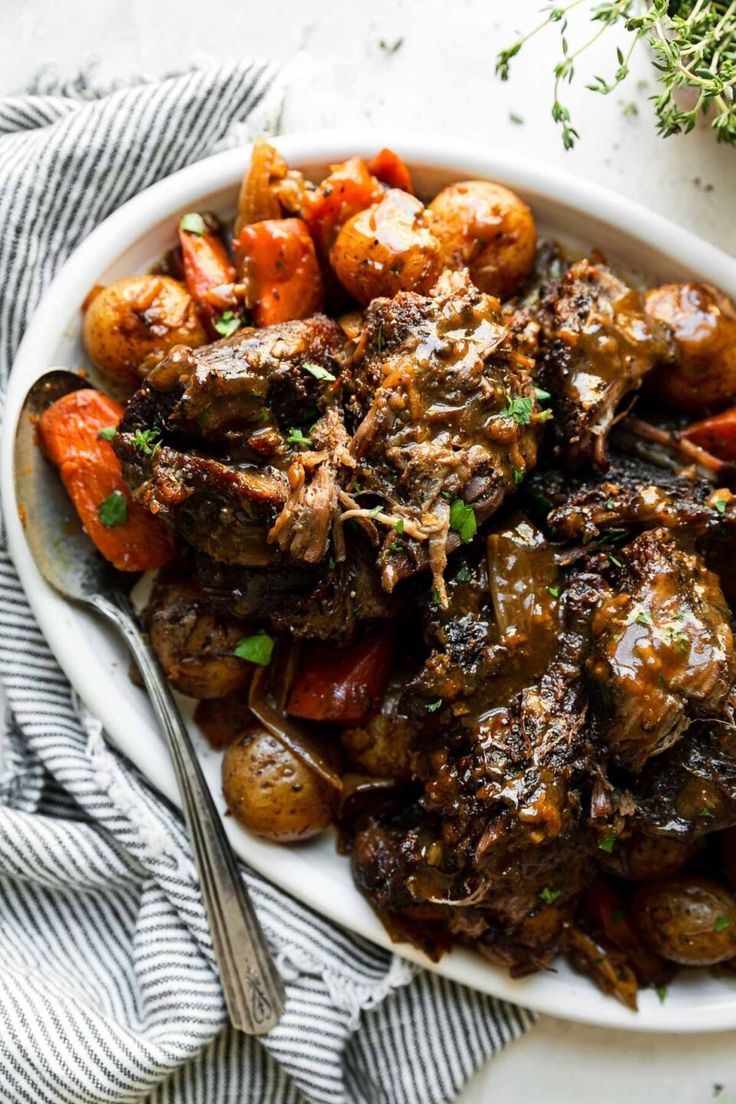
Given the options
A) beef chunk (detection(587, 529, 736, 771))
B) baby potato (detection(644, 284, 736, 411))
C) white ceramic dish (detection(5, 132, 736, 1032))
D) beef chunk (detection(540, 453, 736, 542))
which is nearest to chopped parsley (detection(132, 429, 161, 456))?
white ceramic dish (detection(5, 132, 736, 1032))

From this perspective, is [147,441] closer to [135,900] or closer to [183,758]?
Answer: [183,758]

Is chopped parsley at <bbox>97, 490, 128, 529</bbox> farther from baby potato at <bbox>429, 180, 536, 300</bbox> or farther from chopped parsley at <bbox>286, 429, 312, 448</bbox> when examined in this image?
baby potato at <bbox>429, 180, 536, 300</bbox>

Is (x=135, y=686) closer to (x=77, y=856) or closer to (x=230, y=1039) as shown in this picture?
(x=77, y=856)

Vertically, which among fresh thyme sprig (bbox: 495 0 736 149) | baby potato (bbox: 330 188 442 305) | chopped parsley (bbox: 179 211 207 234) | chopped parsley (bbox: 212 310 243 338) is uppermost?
fresh thyme sprig (bbox: 495 0 736 149)

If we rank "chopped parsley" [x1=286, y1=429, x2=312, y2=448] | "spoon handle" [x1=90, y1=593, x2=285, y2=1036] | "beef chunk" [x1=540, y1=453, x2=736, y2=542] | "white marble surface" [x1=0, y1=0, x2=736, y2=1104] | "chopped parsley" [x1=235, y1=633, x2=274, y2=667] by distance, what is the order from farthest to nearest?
"white marble surface" [x1=0, y1=0, x2=736, y2=1104] → "spoon handle" [x1=90, y1=593, x2=285, y2=1036] → "chopped parsley" [x1=235, y1=633, x2=274, y2=667] → "beef chunk" [x1=540, y1=453, x2=736, y2=542] → "chopped parsley" [x1=286, y1=429, x2=312, y2=448]

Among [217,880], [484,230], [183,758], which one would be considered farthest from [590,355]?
[217,880]

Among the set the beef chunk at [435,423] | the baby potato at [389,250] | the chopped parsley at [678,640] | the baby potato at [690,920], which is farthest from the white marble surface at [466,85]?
the chopped parsley at [678,640]
